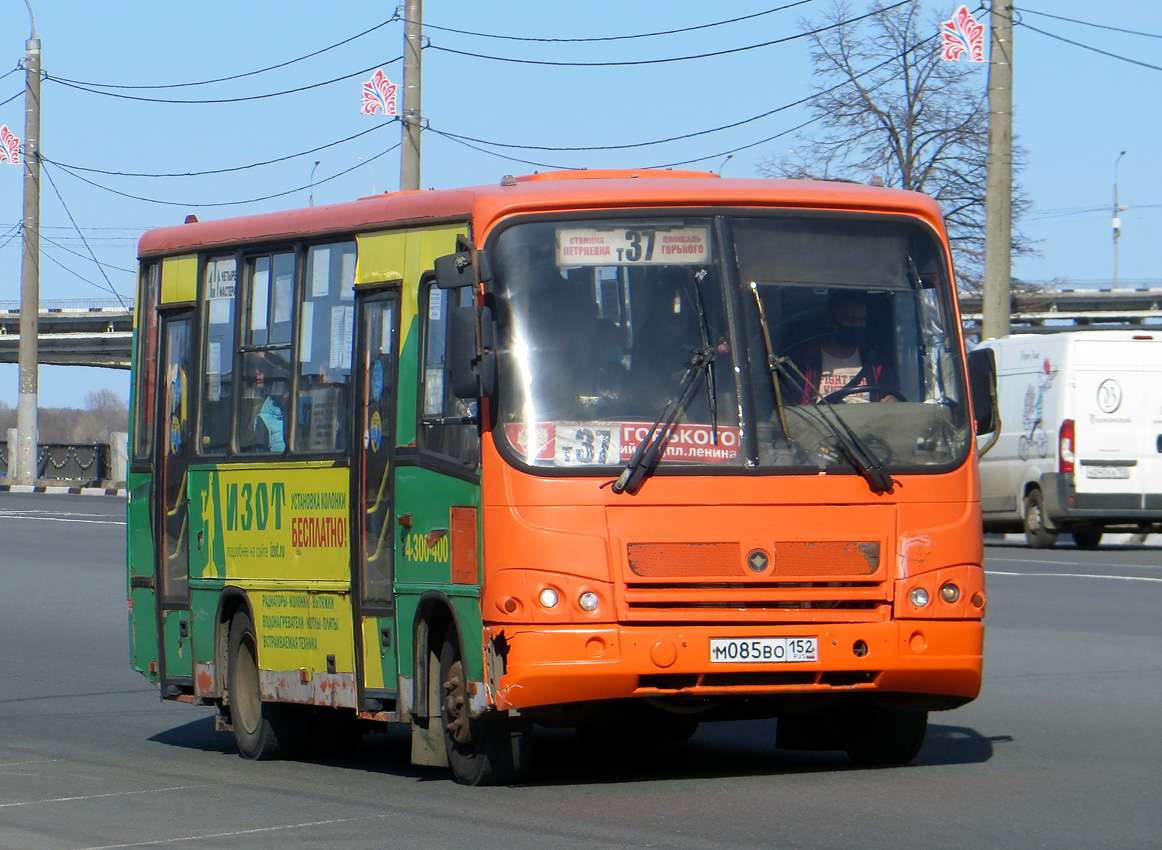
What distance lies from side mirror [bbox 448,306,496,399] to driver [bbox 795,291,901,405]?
1387 mm

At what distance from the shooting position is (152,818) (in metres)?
8.40

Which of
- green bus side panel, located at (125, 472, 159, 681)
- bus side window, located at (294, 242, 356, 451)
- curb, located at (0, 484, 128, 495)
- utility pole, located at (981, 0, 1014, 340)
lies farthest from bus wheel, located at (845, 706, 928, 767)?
curb, located at (0, 484, 128, 495)

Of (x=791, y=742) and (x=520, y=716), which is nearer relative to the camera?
(x=520, y=716)

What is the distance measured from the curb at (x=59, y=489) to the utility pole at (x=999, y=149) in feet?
96.6

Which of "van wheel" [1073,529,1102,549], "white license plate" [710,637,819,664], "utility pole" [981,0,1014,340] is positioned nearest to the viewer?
"white license plate" [710,637,819,664]

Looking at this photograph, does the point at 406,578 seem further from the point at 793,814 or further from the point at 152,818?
the point at 793,814

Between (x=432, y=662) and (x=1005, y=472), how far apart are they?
1913 centimetres

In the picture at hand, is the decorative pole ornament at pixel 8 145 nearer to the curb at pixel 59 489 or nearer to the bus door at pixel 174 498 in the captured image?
the curb at pixel 59 489

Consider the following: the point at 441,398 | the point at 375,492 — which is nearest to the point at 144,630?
the point at 375,492

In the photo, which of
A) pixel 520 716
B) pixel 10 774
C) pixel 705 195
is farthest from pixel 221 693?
pixel 705 195

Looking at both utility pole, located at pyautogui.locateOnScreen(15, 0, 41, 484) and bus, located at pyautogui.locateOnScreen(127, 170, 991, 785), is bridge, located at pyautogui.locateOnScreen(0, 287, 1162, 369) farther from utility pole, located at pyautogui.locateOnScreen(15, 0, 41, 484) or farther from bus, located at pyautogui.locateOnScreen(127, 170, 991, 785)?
bus, located at pyautogui.locateOnScreen(127, 170, 991, 785)

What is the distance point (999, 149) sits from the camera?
27219 millimetres

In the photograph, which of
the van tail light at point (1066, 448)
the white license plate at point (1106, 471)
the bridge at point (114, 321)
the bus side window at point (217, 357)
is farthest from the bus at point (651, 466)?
the bridge at point (114, 321)

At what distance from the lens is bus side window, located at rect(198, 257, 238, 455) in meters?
11.2
